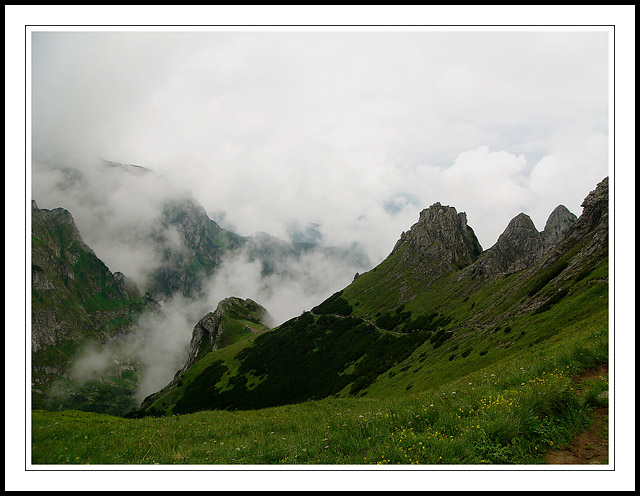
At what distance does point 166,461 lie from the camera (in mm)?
10141

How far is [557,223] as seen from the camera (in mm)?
141875

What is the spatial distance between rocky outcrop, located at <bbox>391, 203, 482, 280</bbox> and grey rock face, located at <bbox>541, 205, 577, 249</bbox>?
87.7 feet

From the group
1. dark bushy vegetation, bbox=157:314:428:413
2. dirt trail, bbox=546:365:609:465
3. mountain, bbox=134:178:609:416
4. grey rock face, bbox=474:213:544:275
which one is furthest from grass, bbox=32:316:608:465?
grey rock face, bbox=474:213:544:275

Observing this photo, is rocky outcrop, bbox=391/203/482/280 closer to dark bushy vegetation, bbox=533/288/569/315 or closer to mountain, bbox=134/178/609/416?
mountain, bbox=134/178/609/416

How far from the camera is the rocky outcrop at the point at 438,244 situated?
427 ft

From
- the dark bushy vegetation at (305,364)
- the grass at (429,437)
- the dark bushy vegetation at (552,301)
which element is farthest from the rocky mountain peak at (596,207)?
the grass at (429,437)

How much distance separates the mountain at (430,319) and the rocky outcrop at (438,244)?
1.91 feet

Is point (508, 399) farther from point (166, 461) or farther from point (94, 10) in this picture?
point (94, 10)

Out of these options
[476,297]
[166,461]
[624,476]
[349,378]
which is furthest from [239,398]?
[624,476]

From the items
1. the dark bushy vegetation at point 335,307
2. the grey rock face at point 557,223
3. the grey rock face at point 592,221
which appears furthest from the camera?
the grey rock face at point 557,223

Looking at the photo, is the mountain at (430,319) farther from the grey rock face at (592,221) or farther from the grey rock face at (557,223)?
the grey rock face at (557,223)

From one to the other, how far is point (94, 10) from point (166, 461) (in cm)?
1382

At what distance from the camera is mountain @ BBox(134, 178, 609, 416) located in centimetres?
3709

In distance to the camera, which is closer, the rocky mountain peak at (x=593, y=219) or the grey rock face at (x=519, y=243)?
the rocky mountain peak at (x=593, y=219)
